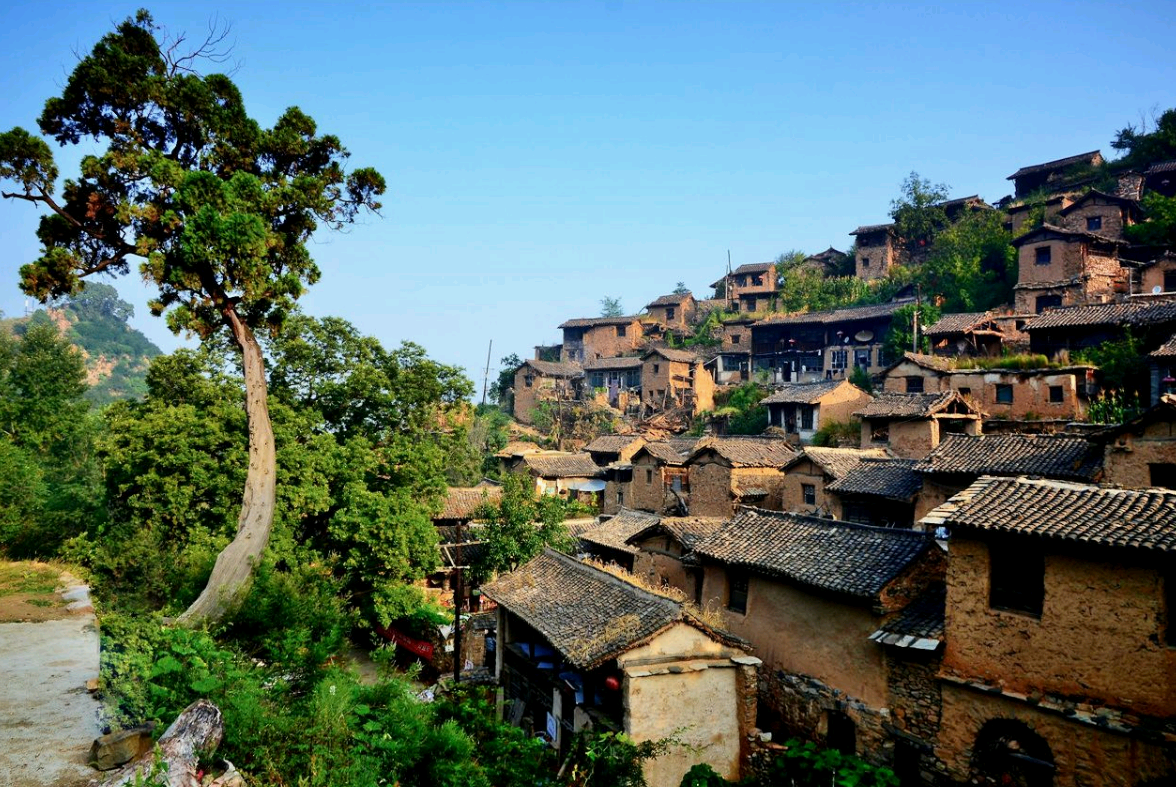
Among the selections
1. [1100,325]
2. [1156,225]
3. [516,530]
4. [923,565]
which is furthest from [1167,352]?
[516,530]

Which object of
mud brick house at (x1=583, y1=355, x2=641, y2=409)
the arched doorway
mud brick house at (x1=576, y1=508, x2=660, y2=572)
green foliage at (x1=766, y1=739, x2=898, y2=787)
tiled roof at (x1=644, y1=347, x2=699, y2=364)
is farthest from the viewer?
mud brick house at (x1=583, y1=355, x2=641, y2=409)

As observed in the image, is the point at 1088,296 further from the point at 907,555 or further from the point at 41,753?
the point at 41,753

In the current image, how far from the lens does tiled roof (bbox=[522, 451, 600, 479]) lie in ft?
123

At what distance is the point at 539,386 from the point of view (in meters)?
51.6

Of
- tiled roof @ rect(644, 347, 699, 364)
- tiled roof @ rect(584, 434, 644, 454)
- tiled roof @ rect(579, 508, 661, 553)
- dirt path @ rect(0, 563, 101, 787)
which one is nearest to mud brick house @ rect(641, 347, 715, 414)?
tiled roof @ rect(644, 347, 699, 364)

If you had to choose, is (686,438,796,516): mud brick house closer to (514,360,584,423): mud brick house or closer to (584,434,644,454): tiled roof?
(584,434,644,454): tiled roof

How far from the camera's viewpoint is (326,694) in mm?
7551

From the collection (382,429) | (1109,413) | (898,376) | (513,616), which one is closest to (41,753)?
(513,616)

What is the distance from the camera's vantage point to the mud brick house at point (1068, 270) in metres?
31.7

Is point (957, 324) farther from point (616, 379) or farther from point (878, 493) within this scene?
point (616, 379)

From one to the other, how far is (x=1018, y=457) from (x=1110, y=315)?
13182 millimetres

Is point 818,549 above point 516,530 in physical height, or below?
above

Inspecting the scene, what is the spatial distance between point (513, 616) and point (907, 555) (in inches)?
355

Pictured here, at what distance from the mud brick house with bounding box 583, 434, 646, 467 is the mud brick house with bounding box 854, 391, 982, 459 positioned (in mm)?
14739
